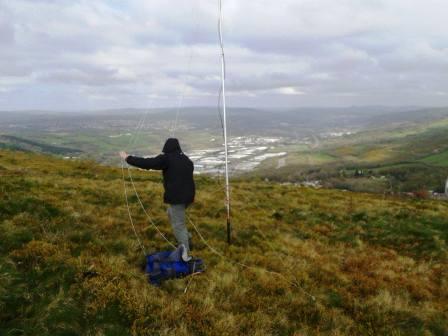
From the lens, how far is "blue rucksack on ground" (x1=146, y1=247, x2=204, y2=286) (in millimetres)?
8164

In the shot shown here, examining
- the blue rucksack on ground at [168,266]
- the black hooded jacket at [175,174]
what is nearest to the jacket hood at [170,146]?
the black hooded jacket at [175,174]

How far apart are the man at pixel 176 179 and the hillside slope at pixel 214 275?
1.27 metres

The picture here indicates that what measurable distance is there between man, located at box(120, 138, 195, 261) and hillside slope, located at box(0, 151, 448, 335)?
4.16 feet

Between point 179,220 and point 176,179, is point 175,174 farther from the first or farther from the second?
point 179,220

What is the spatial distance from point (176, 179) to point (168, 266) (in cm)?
210

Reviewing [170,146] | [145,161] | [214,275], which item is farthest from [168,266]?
[170,146]

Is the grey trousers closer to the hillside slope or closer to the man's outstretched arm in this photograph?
the hillside slope

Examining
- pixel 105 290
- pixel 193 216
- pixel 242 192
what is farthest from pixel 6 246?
pixel 242 192

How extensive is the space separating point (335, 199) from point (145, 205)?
12338 mm

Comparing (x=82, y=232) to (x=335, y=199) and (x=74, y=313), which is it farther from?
(x=335, y=199)

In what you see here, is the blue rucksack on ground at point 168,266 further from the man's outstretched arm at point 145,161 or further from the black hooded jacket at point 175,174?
the man's outstretched arm at point 145,161

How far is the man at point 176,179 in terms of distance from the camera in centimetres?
888

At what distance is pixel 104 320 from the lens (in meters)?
6.08

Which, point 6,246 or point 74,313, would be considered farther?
point 6,246
